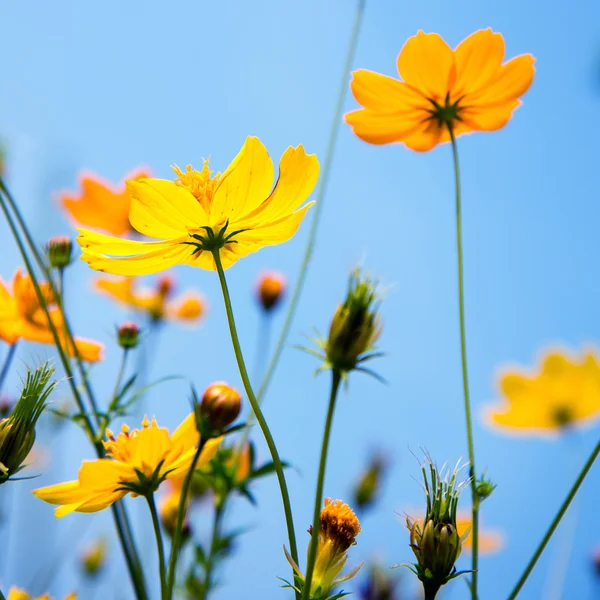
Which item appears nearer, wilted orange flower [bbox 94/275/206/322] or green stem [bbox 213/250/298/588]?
green stem [bbox 213/250/298/588]

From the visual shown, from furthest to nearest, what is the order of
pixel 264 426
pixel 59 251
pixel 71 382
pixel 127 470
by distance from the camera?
pixel 59 251 → pixel 71 382 → pixel 127 470 → pixel 264 426

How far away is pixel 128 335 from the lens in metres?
0.94

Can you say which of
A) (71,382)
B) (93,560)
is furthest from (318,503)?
(93,560)

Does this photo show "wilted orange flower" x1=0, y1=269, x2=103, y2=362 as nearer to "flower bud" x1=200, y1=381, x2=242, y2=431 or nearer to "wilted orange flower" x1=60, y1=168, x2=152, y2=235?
"flower bud" x1=200, y1=381, x2=242, y2=431

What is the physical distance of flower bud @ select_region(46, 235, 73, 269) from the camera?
2.98 feet

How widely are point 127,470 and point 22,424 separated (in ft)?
0.32

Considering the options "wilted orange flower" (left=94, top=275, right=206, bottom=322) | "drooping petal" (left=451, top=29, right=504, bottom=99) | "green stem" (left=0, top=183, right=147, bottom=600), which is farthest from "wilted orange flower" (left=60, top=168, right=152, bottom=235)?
"drooping petal" (left=451, top=29, right=504, bottom=99)

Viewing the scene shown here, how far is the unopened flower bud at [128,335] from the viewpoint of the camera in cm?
94

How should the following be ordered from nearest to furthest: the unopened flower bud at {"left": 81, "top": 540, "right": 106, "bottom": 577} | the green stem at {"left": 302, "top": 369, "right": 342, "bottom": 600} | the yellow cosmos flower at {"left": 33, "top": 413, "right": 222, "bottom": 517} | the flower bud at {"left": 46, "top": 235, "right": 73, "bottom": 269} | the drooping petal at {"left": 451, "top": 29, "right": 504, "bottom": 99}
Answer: the green stem at {"left": 302, "top": 369, "right": 342, "bottom": 600} < the yellow cosmos flower at {"left": 33, "top": 413, "right": 222, "bottom": 517} < the drooping petal at {"left": 451, "top": 29, "right": 504, "bottom": 99} < the flower bud at {"left": 46, "top": 235, "right": 73, "bottom": 269} < the unopened flower bud at {"left": 81, "top": 540, "right": 106, "bottom": 577}

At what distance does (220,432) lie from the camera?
0.55 m

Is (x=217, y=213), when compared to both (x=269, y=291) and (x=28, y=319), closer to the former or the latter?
(x=28, y=319)

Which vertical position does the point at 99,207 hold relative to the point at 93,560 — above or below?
above

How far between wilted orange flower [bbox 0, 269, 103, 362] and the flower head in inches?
10.9

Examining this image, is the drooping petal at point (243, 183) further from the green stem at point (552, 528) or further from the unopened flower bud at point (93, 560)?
the unopened flower bud at point (93, 560)
